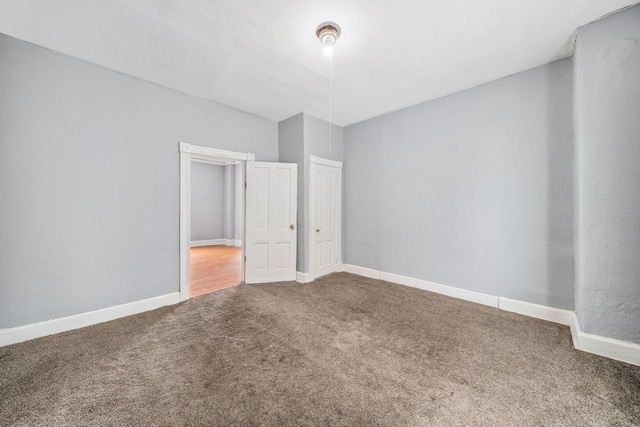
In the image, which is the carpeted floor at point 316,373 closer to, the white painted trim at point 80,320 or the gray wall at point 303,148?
the white painted trim at point 80,320

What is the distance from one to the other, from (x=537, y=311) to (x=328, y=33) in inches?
144

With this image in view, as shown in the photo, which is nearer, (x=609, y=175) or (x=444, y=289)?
(x=609, y=175)

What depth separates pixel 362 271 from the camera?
14.8ft

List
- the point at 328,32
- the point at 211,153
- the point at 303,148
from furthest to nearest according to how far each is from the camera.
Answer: the point at 303,148
the point at 211,153
the point at 328,32

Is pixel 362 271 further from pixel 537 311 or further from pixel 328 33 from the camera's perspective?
pixel 328 33

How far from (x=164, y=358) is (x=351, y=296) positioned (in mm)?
2255

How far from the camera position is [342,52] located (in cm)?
253

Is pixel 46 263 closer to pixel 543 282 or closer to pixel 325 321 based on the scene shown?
pixel 325 321

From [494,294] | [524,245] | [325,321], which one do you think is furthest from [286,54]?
[494,294]

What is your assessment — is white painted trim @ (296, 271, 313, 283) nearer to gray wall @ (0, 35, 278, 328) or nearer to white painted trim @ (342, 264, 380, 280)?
white painted trim @ (342, 264, 380, 280)

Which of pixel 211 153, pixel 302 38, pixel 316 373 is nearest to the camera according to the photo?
pixel 316 373

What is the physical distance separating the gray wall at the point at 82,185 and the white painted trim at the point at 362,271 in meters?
2.86

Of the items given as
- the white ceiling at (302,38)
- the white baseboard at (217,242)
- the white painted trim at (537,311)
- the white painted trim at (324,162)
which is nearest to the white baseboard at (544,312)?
the white painted trim at (537,311)

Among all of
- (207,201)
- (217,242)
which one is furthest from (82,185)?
(217,242)
